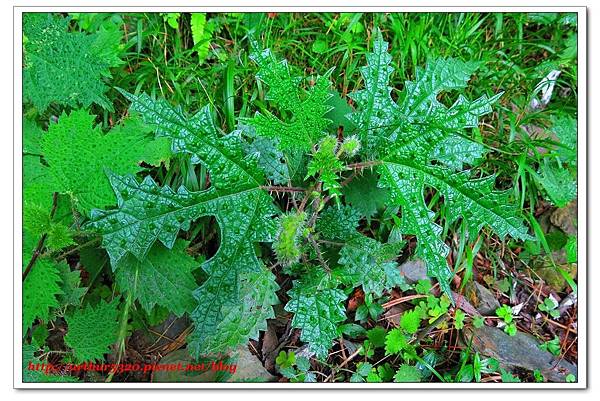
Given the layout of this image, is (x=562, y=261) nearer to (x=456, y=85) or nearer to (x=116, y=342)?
(x=456, y=85)

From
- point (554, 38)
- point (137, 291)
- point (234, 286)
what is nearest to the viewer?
point (234, 286)

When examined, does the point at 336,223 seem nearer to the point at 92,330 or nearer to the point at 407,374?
the point at 407,374

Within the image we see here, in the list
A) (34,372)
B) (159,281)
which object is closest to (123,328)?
(159,281)

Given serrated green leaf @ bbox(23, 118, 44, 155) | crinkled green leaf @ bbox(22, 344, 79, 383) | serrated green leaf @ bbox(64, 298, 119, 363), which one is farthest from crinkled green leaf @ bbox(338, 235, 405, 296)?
serrated green leaf @ bbox(23, 118, 44, 155)
